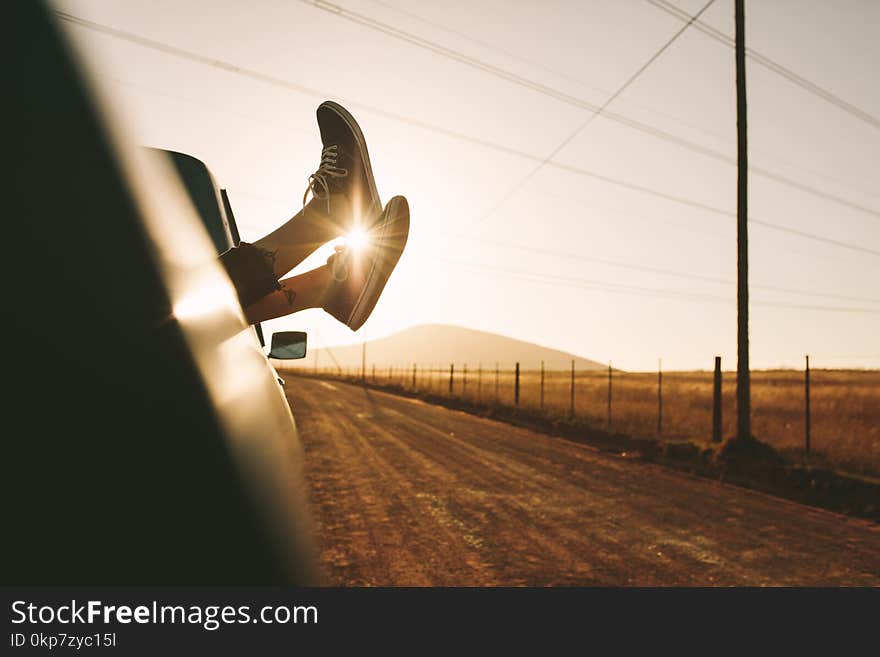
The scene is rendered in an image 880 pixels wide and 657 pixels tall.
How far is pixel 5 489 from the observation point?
0.69 m

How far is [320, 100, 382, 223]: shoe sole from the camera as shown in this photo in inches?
106

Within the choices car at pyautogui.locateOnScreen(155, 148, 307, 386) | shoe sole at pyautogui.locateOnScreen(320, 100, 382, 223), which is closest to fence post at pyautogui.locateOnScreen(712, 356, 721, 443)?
shoe sole at pyautogui.locateOnScreen(320, 100, 382, 223)

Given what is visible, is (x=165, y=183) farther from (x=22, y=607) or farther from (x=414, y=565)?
(x=414, y=565)

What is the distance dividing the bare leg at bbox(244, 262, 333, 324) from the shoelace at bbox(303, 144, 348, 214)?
329mm

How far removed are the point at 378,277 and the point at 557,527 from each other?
12.7 feet

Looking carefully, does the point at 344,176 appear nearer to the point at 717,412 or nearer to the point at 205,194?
the point at 205,194

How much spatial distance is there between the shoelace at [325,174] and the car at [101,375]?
4.81 ft

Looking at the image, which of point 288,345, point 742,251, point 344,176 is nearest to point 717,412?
point 742,251

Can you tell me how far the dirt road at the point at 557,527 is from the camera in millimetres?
4047

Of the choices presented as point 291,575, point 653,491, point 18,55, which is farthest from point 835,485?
point 18,55

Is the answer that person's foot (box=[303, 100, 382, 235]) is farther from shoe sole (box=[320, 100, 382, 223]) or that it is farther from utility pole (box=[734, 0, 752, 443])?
utility pole (box=[734, 0, 752, 443])

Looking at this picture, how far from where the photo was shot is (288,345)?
3.14 metres

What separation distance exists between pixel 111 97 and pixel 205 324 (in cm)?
39

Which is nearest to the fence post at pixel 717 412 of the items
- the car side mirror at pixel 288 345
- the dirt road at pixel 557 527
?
the dirt road at pixel 557 527
